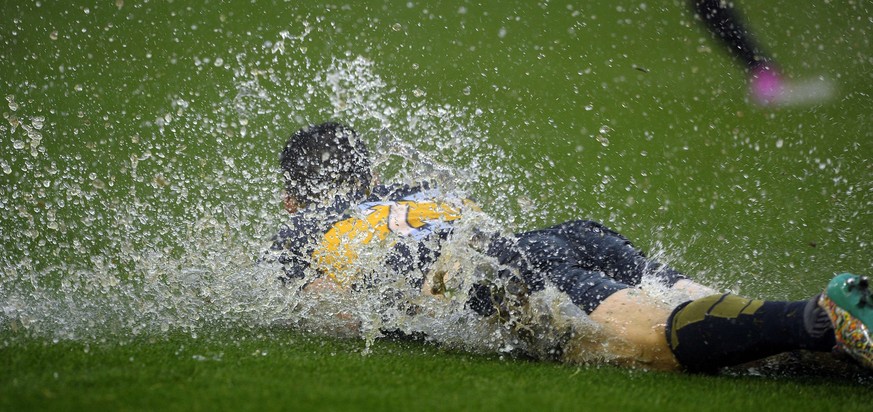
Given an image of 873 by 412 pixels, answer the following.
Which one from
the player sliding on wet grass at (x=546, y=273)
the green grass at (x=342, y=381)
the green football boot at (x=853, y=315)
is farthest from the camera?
the player sliding on wet grass at (x=546, y=273)

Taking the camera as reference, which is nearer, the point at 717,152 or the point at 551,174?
the point at 551,174

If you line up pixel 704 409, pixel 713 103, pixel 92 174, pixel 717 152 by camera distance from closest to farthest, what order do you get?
pixel 704 409 → pixel 92 174 → pixel 717 152 → pixel 713 103

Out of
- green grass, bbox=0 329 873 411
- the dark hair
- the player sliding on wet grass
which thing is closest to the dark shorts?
the player sliding on wet grass

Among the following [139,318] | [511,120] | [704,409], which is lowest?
[704,409]

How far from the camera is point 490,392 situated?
79.7 inches

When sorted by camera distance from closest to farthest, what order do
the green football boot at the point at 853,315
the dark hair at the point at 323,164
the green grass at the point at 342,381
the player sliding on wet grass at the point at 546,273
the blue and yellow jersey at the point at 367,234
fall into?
the green grass at the point at 342,381
the green football boot at the point at 853,315
the player sliding on wet grass at the point at 546,273
the blue and yellow jersey at the point at 367,234
the dark hair at the point at 323,164

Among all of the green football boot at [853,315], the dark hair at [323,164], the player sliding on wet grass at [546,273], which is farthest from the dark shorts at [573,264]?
the dark hair at [323,164]

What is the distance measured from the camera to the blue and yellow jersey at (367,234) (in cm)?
281

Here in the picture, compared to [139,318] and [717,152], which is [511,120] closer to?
[717,152]

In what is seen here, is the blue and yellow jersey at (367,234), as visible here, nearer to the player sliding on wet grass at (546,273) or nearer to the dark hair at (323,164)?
the player sliding on wet grass at (546,273)

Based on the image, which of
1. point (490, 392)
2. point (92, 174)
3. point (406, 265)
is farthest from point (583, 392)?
point (92, 174)

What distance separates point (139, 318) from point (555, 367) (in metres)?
1.50

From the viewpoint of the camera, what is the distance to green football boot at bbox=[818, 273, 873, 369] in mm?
2070

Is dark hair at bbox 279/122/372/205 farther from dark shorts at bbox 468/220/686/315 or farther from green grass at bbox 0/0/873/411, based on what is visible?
dark shorts at bbox 468/220/686/315
